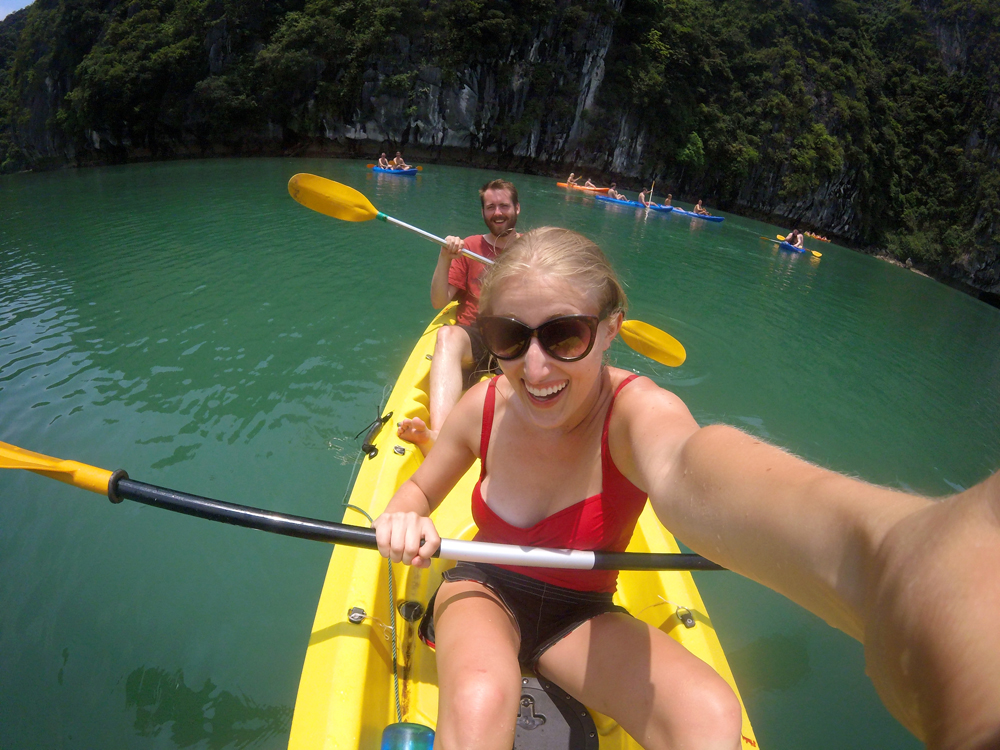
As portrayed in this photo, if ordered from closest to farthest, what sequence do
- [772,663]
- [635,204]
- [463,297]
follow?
[772,663] < [463,297] < [635,204]

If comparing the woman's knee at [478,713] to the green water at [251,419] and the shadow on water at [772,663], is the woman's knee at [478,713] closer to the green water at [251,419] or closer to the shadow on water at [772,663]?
the green water at [251,419]

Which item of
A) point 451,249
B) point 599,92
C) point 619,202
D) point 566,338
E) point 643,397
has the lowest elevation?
point 619,202

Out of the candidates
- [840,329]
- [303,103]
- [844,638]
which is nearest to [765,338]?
A: [840,329]

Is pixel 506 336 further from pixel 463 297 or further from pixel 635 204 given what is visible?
pixel 635 204

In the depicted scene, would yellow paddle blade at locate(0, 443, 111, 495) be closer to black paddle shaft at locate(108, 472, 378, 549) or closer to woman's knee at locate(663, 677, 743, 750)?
black paddle shaft at locate(108, 472, 378, 549)

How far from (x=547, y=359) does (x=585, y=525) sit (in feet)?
1.58

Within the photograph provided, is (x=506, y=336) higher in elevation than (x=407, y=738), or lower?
higher

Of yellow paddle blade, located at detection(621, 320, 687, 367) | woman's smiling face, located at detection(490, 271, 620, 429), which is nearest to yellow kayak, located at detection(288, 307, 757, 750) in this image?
woman's smiling face, located at detection(490, 271, 620, 429)

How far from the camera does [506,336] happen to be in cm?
128

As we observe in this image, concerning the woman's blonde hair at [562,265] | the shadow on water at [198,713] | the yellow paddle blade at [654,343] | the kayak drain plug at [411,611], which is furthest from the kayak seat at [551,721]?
the yellow paddle blade at [654,343]

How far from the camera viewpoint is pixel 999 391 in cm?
819

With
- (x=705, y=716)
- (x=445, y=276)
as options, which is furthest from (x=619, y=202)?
(x=705, y=716)

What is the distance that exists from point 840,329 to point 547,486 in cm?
1000

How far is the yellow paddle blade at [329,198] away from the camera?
163 inches
